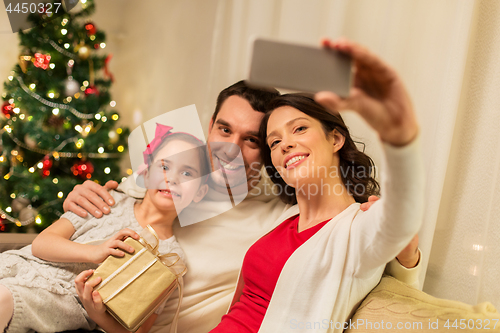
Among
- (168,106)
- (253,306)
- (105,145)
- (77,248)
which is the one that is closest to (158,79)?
(168,106)

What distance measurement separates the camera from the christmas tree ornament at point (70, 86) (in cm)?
256

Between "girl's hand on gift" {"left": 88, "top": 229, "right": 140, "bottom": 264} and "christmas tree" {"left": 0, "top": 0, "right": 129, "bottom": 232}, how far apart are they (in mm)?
1633

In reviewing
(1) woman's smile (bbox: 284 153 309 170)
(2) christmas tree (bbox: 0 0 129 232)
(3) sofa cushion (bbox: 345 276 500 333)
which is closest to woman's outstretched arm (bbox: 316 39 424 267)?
(3) sofa cushion (bbox: 345 276 500 333)

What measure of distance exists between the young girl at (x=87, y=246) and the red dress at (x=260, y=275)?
316mm

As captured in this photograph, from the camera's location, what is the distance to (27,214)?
2.61 metres

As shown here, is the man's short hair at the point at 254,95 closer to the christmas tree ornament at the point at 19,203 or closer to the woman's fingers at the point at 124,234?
the woman's fingers at the point at 124,234

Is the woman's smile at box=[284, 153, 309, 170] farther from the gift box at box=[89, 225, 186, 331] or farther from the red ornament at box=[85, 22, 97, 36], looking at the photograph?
the red ornament at box=[85, 22, 97, 36]

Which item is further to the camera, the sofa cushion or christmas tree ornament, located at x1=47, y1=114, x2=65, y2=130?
christmas tree ornament, located at x1=47, y1=114, x2=65, y2=130

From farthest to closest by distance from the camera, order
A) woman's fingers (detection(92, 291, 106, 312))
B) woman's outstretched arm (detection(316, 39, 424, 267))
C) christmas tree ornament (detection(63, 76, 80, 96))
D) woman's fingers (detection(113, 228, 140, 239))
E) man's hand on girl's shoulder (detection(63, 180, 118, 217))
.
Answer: christmas tree ornament (detection(63, 76, 80, 96)) < man's hand on girl's shoulder (detection(63, 180, 118, 217)) < woman's fingers (detection(113, 228, 140, 239)) < woman's fingers (detection(92, 291, 106, 312)) < woman's outstretched arm (detection(316, 39, 424, 267))

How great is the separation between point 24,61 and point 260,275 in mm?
2420

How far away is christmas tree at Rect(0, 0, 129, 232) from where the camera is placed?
2469 millimetres

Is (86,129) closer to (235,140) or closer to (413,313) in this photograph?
(235,140)

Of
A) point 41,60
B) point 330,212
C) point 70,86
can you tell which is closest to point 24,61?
point 41,60

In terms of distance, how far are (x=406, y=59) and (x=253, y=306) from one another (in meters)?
1.06
